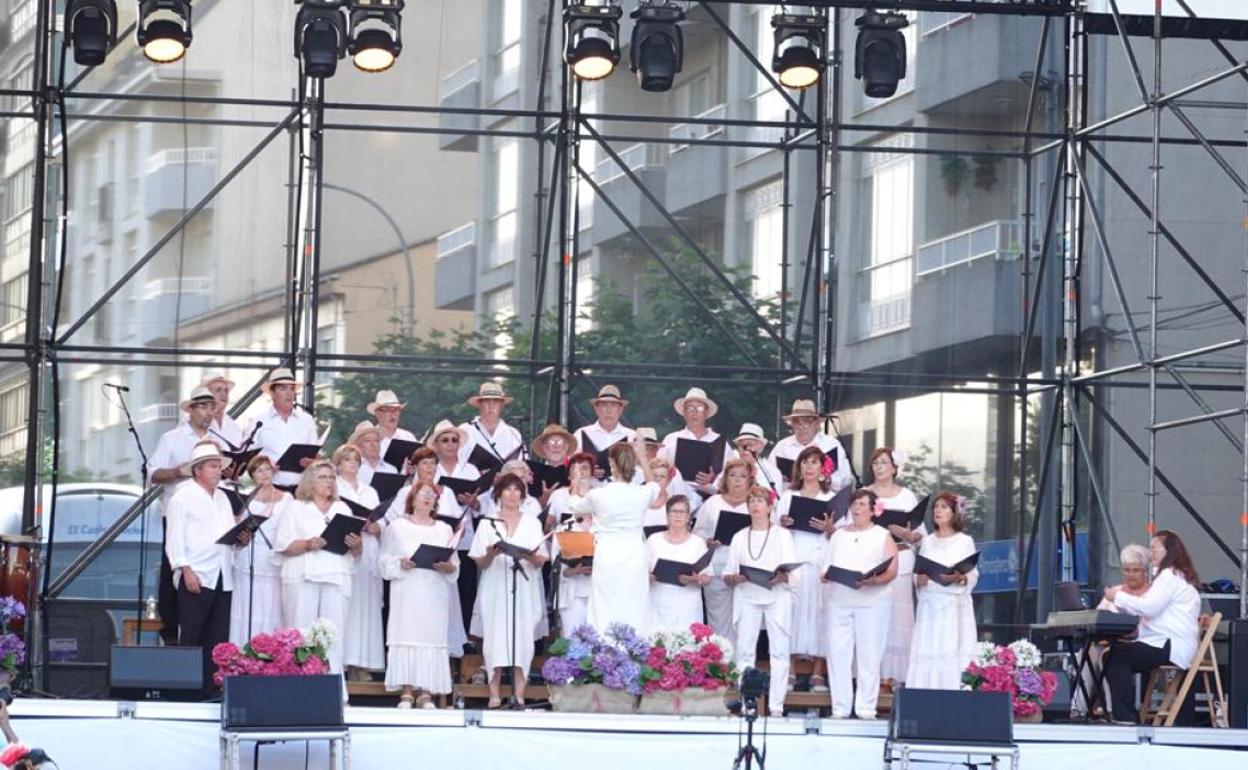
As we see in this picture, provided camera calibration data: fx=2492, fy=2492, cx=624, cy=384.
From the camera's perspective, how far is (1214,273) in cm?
1927

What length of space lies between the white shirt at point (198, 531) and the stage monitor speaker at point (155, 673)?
3.57 ft

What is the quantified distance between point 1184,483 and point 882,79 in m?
4.56

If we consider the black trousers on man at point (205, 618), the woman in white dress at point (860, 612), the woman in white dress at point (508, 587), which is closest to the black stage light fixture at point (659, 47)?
the woman in white dress at point (508, 587)

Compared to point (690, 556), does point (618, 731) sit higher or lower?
lower

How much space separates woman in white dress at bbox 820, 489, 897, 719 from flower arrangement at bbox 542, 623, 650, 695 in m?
1.37

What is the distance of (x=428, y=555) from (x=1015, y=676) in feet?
10.8

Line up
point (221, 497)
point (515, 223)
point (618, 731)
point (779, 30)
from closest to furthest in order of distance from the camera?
point (618, 731)
point (221, 497)
point (779, 30)
point (515, 223)

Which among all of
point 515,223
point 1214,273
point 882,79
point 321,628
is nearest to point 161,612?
point 321,628

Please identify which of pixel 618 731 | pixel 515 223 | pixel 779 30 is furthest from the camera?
pixel 515 223

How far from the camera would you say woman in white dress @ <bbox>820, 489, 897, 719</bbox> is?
1412 cm

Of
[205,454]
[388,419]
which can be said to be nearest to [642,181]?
[388,419]

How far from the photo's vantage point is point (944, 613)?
1413 cm

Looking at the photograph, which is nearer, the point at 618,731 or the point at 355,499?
the point at 618,731

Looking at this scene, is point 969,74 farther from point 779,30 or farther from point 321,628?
point 321,628
